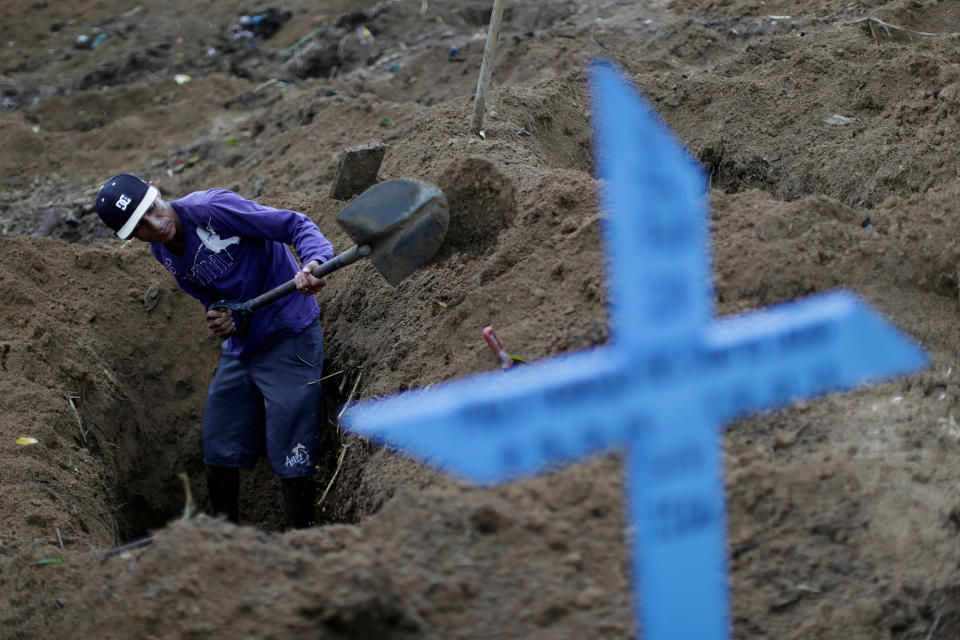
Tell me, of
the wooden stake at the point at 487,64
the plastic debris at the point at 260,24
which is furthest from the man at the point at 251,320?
the plastic debris at the point at 260,24

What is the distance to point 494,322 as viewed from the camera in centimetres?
333

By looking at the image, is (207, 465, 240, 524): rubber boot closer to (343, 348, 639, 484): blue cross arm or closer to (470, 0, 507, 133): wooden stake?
(470, 0, 507, 133): wooden stake

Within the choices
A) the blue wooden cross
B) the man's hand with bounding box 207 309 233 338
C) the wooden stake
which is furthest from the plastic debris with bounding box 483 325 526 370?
the wooden stake

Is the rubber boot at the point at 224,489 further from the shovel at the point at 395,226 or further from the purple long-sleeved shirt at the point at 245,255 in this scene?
the shovel at the point at 395,226

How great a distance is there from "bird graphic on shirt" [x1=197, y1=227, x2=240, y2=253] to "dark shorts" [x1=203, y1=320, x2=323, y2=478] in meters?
0.52

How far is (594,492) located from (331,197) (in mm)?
2865

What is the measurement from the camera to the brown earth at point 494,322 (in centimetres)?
223

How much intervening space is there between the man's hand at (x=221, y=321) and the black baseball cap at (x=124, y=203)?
1.56ft

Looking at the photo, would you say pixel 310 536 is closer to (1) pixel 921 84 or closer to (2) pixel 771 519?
(2) pixel 771 519

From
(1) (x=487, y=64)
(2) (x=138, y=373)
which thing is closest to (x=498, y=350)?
(1) (x=487, y=64)

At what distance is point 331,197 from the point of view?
15.5 feet

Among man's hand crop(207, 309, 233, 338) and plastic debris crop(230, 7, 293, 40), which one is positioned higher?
man's hand crop(207, 309, 233, 338)

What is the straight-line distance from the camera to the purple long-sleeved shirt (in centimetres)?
364

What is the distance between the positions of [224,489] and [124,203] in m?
1.48
